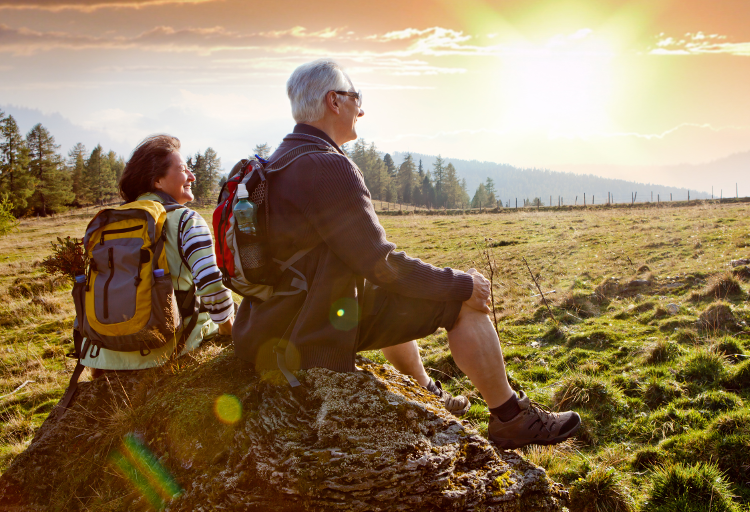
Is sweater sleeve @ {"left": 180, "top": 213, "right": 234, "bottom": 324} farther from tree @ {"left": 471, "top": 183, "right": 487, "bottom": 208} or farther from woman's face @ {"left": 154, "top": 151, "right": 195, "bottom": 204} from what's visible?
tree @ {"left": 471, "top": 183, "right": 487, "bottom": 208}

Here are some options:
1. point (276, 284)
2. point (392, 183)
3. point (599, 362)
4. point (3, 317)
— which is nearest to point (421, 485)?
point (276, 284)

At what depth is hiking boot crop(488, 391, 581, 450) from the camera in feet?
8.91

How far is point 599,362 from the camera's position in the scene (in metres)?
5.21

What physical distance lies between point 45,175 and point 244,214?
65727 mm

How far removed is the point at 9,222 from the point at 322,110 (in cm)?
2861

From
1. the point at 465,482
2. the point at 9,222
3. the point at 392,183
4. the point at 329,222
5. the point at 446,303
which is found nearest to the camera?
the point at 465,482

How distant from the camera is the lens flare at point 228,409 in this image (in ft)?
8.01

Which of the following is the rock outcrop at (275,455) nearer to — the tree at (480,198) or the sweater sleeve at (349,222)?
the sweater sleeve at (349,222)

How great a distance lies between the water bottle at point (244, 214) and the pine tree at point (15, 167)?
58.1 metres

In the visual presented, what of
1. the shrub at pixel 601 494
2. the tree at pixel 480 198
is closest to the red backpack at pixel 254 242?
the shrub at pixel 601 494

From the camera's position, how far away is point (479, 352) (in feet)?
8.66

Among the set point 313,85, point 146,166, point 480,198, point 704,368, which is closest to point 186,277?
point 146,166

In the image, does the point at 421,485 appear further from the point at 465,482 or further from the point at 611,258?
the point at 611,258

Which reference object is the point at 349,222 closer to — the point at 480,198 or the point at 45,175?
the point at 45,175
